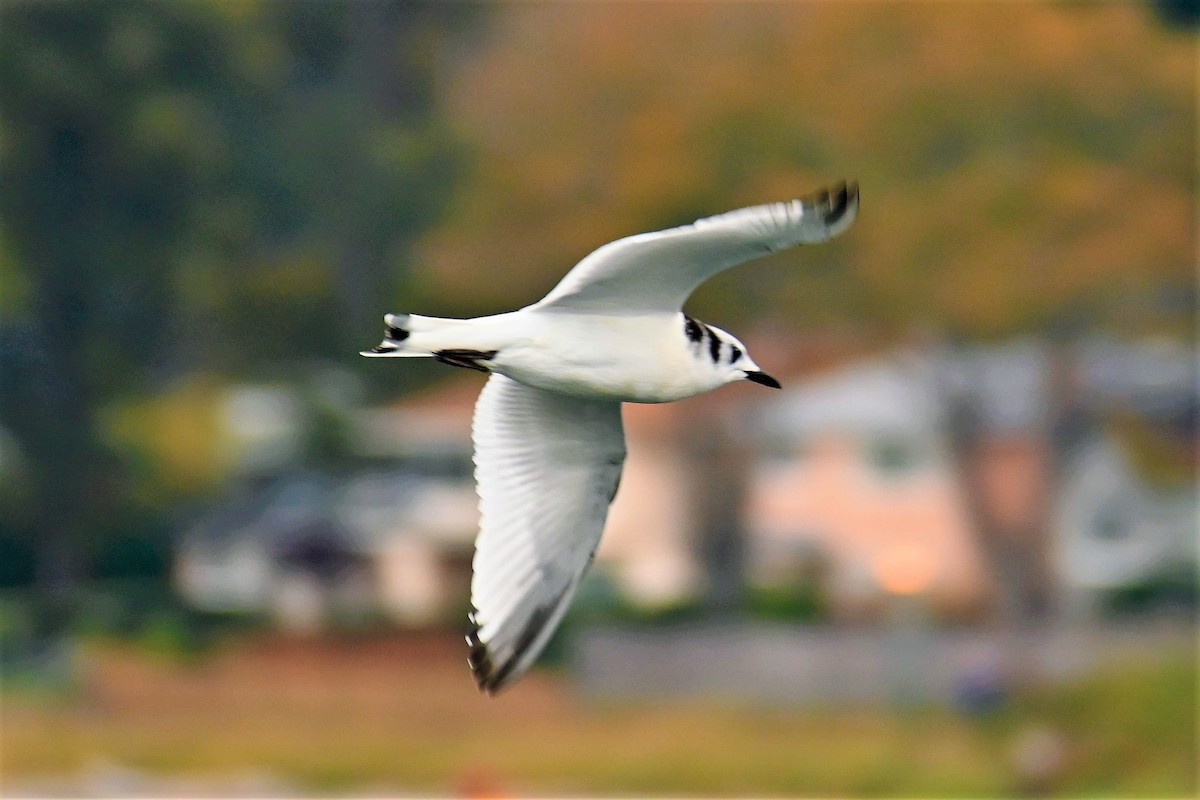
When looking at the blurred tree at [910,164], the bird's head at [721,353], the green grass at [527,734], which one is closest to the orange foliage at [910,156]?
the blurred tree at [910,164]

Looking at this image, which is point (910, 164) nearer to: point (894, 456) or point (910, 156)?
point (910, 156)

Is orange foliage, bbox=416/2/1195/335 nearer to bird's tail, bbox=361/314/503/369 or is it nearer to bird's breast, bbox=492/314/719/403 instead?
bird's breast, bbox=492/314/719/403

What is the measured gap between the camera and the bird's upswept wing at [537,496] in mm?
7938

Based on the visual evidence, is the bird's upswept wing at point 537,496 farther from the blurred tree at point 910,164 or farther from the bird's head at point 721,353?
the blurred tree at point 910,164

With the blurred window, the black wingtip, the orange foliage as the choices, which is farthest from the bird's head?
the blurred window

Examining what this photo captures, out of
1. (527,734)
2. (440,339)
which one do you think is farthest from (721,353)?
(527,734)

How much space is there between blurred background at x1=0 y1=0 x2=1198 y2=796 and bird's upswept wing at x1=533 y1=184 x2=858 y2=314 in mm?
9902

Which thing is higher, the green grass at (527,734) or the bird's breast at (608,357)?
the green grass at (527,734)

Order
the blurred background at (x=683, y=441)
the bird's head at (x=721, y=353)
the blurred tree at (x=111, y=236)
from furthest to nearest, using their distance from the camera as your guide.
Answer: the blurred tree at (x=111, y=236)
the blurred background at (x=683, y=441)
the bird's head at (x=721, y=353)

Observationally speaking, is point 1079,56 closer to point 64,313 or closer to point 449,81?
point 64,313

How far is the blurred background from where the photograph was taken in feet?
69.9

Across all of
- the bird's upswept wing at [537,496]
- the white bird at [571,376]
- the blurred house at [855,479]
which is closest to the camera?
the white bird at [571,376]

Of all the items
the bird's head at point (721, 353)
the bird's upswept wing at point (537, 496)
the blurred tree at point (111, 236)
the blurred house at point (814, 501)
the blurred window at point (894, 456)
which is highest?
the blurred tree at point (111, 236)

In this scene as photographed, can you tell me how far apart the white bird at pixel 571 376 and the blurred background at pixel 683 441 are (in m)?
8.82
